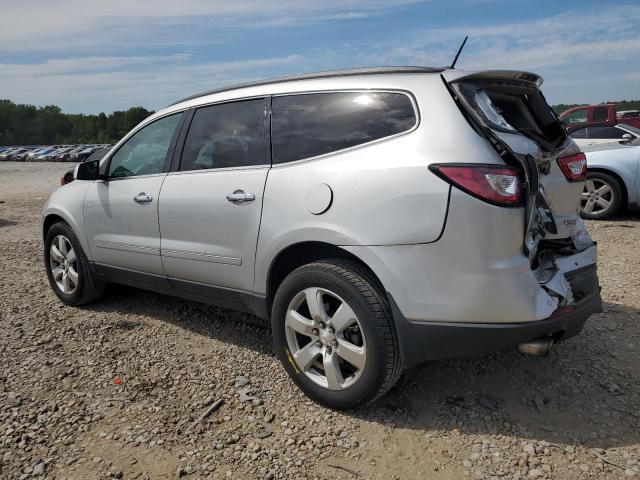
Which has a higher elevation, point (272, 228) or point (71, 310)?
point (272, 228)

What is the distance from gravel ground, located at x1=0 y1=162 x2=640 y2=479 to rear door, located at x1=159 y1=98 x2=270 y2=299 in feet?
1.96

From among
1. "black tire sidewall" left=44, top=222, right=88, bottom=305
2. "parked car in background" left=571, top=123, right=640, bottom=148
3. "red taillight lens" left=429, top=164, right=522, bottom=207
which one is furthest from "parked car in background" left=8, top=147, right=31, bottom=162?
"red taillight lens" left=429, top=164, right=522, bottom=207

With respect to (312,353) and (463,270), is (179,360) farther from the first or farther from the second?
(463,270)

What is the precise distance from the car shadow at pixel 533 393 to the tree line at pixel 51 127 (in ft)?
375

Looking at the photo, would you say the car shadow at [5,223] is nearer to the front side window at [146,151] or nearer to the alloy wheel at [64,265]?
the alloy wheel at [64,265]

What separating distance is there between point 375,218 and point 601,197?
6919 mm

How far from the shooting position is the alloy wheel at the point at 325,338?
2.83 m

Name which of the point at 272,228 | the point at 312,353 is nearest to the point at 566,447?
the point at 312,353

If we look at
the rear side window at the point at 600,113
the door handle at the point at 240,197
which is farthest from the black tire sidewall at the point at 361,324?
the rear side window at the point at 600,113

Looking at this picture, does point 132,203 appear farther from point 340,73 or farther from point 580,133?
point 580,133

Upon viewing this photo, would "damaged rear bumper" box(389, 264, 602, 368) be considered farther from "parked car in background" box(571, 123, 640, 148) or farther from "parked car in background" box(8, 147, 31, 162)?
"parked car in background" box(8, 147, 31, 162)

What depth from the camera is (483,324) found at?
2.54 m

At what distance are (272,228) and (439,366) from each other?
4.59ft

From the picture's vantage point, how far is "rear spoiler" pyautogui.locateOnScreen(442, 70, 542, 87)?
2.77 m
